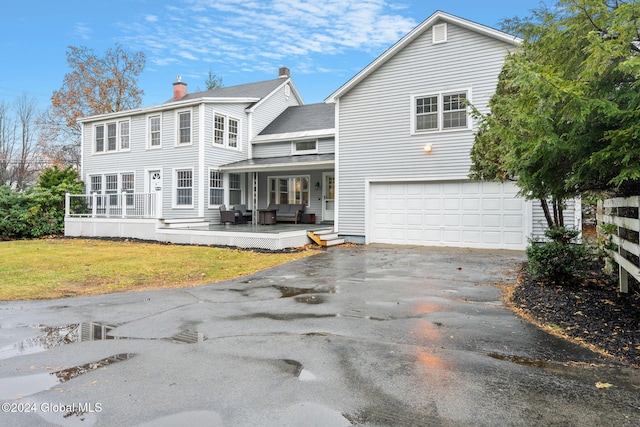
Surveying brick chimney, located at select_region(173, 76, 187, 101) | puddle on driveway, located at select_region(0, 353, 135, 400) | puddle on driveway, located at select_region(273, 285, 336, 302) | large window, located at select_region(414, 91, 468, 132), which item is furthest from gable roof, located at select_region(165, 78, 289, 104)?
puddle on driveway, located at select_region(0, 353, 135, 400)

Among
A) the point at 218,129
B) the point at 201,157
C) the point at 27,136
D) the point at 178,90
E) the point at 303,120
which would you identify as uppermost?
the point at 178,90

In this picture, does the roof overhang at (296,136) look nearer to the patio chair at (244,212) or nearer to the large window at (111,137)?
the patio chair at (244,212)

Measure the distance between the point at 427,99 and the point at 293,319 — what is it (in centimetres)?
1027

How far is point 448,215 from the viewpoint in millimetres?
12898

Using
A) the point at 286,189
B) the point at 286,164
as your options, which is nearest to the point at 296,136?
the point at 286,189

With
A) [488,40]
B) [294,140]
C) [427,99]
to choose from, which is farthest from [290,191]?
[488,40]

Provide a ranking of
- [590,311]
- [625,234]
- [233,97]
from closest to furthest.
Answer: [590,311] < [625,234] < [233,97]

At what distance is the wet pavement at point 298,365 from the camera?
2734 millimetres

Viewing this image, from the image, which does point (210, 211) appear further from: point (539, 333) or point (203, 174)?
point (539, 333)

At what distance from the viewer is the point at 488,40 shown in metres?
12.2

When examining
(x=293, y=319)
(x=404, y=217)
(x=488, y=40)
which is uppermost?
(x=488, y=40)

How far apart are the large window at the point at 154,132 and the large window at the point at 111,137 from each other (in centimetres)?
159

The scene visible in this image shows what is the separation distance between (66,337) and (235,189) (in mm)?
14511

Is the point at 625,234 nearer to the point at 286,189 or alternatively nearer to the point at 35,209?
the point at 286,189
